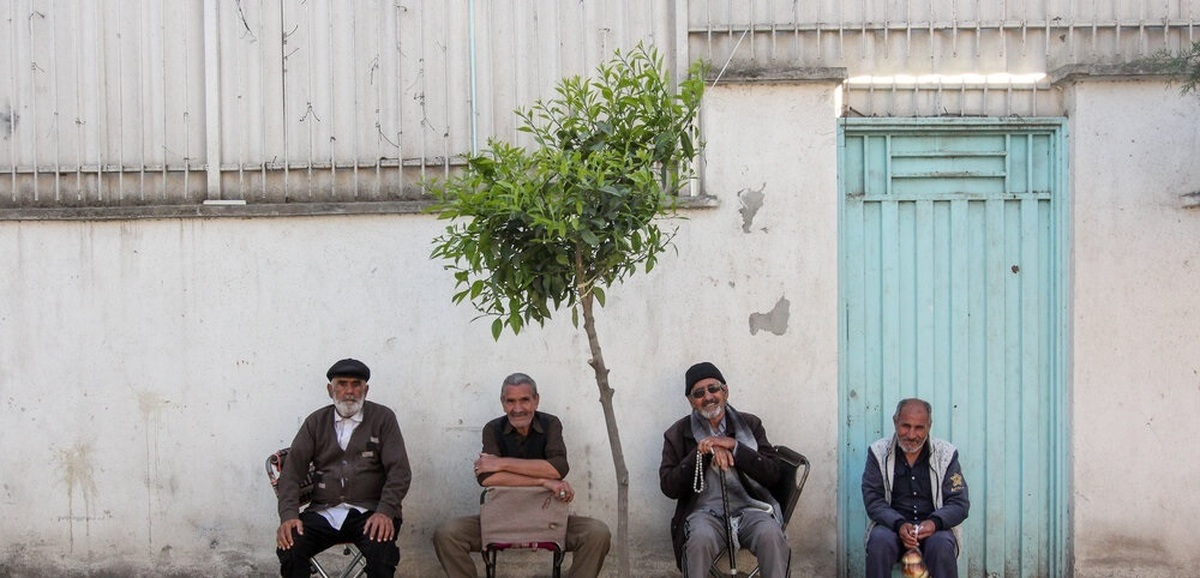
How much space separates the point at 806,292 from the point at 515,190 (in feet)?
7.95

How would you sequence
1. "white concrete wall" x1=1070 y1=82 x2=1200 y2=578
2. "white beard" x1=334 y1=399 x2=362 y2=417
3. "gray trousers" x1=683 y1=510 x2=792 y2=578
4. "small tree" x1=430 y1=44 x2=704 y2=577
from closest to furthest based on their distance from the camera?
"small tree" x1=430 y1=44 x2=704 y2=577, "gray trousers" x1=683 y1=510 x2=792 y2=578, "white beard" x1=334 y1=399 x2=362 y2=417, "white concrete wall" x1=1070 y1=82 x2=1200 y2=578

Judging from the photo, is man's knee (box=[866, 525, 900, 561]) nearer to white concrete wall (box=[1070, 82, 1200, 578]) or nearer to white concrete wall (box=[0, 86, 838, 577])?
white concrete wall (box=[0, 86, 838, 577])

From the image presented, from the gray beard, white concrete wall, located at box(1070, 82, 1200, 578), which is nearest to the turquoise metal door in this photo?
white concrete wall, located at box(1070, 82, 1200, 578)

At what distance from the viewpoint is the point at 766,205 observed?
21.1ft

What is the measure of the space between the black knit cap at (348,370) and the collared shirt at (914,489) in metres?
2.63

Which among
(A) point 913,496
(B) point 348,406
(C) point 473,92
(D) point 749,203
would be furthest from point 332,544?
(A) point 913,496

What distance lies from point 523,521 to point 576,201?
2.13 metres

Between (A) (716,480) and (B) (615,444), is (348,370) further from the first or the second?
(A) (716,480)

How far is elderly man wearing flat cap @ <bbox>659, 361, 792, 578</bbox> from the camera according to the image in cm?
579

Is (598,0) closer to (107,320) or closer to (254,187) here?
(254,187)

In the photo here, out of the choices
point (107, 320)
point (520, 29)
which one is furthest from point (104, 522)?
point (520, 29)

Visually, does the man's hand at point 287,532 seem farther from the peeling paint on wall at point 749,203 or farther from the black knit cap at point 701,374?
the peeling paint on wall at point 749,203

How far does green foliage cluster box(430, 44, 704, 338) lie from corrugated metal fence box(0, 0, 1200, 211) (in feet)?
5.87

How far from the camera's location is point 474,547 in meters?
6.14
